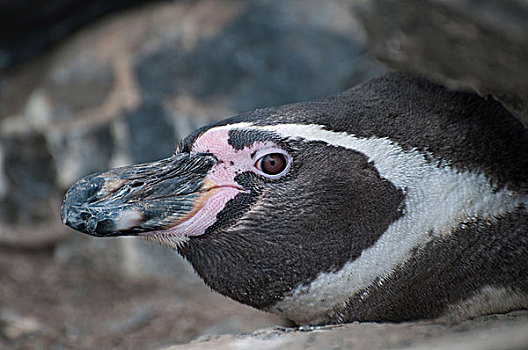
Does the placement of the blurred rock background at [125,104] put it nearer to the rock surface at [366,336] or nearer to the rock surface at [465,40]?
the rock surface at [366,336]

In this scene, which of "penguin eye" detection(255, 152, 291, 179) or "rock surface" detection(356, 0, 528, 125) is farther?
"penguin eye" detection(255, 152, 291, 179)

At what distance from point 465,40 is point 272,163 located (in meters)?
0.69

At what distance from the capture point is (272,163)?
1.87 metres

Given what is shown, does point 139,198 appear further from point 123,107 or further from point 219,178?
point 123,107

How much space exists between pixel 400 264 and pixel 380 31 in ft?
2.08

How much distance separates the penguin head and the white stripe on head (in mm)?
20

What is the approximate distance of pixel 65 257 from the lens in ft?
14.5

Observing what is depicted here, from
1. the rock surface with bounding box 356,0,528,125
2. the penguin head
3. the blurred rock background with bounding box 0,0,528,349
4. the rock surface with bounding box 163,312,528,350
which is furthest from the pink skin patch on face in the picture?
the blurred rock background with bounding box 0,0,528,349

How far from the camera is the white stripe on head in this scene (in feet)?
6.00

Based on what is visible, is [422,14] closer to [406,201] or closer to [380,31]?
[380,31]

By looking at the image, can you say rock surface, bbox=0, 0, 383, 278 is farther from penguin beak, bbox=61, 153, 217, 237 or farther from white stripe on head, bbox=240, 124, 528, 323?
penguin beak, bbox=61, 153, 217, 237

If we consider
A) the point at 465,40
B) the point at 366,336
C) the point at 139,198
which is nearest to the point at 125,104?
the point at 139,198

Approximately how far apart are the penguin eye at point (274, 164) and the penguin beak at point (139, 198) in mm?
141

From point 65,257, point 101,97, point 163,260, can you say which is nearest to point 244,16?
point 101,97
